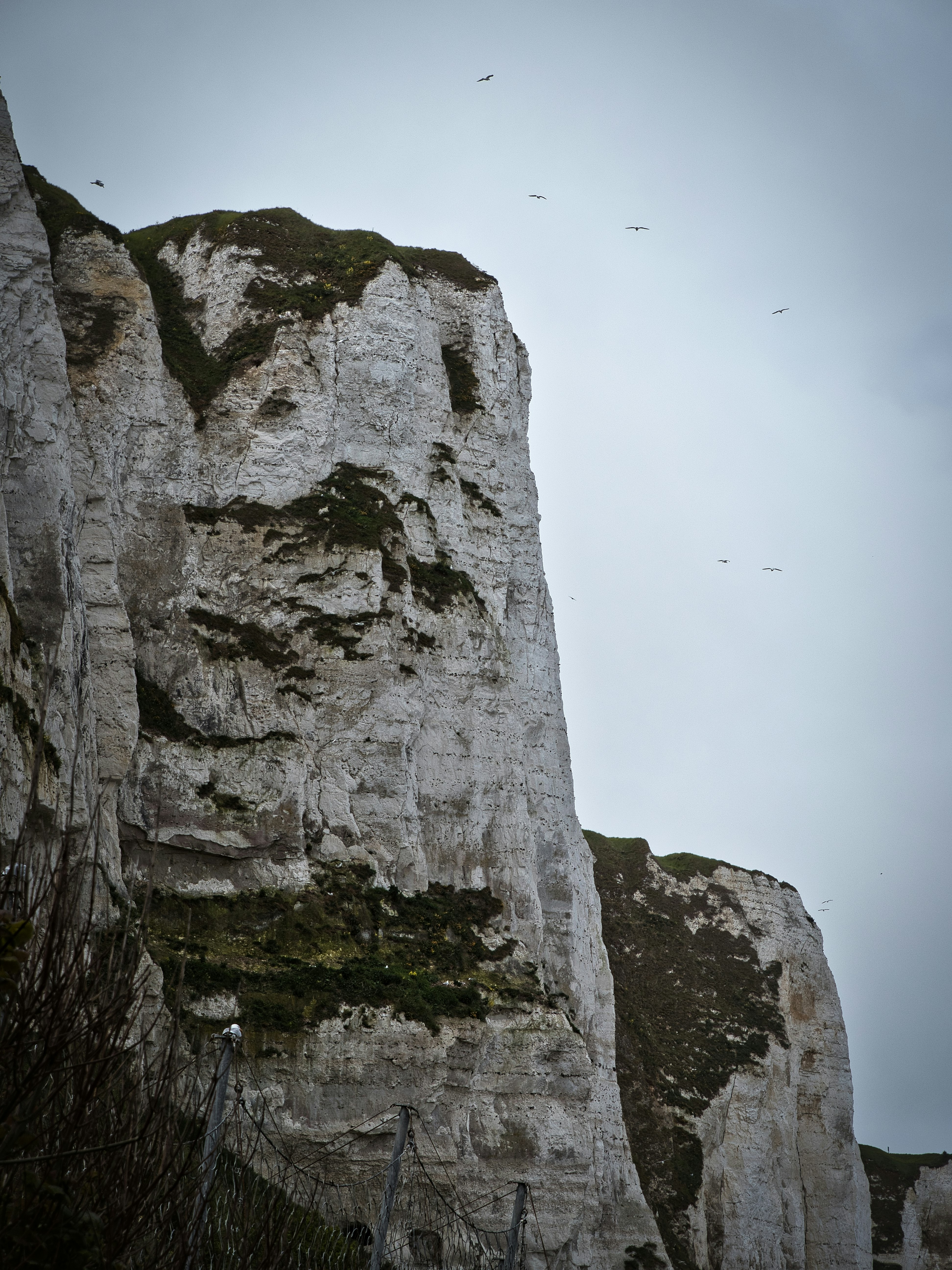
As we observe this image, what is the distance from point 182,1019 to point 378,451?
829 inches

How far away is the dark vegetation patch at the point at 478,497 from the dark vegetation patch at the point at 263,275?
25.9 ft

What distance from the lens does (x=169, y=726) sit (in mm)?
30953

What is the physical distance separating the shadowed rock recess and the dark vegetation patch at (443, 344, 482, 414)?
139 millimetres

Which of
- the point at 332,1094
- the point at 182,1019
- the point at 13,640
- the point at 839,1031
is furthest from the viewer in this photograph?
the point at 839,1031

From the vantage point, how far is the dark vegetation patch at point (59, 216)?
35969 mm

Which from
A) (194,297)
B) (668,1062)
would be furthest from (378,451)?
(668,1062)

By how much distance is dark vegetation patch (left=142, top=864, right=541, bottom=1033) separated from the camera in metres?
26.6

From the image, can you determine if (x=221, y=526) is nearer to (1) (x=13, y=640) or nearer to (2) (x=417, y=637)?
(2) (x=417, y=637)

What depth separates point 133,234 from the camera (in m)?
43.4

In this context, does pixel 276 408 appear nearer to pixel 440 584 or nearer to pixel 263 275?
pixel 263 275

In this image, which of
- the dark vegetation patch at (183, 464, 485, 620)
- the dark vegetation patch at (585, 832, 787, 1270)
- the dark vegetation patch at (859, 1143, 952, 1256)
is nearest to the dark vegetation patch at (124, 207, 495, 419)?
the dark vegetation patch at (183, 464, 485, 620)

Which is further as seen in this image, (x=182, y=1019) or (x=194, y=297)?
(x=194, y=297)

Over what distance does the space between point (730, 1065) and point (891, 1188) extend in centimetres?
2391

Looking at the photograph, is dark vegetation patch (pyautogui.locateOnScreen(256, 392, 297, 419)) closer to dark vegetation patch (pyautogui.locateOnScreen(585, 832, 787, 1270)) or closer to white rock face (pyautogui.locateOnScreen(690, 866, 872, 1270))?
dark vegetation patch (pyautogui.locateOnScreen(585, 832, 787, 1270))
